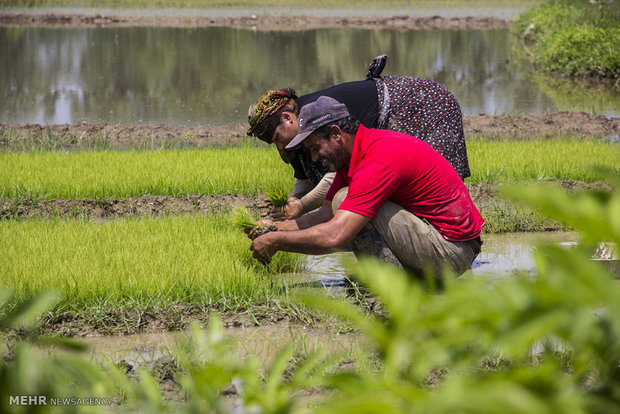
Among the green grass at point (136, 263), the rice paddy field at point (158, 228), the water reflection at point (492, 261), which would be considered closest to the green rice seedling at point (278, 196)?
the rice paddy field at point (158, 228)

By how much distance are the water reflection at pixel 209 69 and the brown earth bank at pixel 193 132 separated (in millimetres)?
1684

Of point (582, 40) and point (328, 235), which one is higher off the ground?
point (328, 235)

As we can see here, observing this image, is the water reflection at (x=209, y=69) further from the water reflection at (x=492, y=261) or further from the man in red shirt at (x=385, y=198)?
the man in red shirt at (x=385, y=198)

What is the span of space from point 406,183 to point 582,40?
12455 millimetres

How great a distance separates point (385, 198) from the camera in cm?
355

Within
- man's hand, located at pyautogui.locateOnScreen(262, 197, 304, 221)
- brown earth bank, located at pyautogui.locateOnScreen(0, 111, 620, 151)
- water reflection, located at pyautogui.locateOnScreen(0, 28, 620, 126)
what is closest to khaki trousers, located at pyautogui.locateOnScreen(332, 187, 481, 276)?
man's hand, located at pyautogui.locateOnScreen(262, 197, 304, 221)

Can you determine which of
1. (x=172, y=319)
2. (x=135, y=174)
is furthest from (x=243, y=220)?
(x=135, y=174)

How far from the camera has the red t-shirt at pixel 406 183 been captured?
3490mm

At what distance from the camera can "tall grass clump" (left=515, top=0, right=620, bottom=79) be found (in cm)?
1405

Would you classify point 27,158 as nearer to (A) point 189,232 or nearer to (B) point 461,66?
(A) point 189,232

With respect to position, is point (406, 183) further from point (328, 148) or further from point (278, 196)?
point (278, 196)

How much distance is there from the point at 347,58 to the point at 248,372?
17695 mm

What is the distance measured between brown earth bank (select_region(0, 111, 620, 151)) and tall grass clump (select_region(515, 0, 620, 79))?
487 cm

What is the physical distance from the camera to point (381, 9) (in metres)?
29.0
